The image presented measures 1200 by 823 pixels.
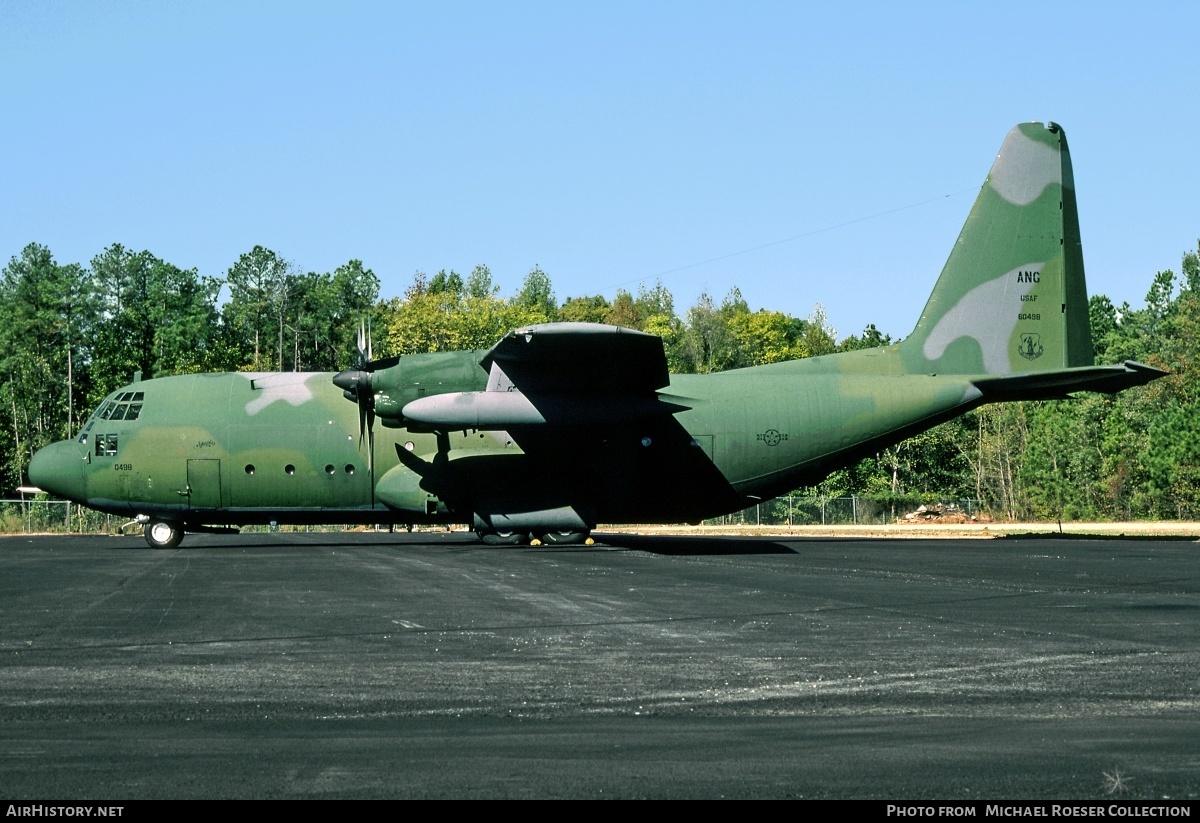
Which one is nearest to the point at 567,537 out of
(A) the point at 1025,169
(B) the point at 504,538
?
(B) the point at 504,538

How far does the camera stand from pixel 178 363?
310 ft

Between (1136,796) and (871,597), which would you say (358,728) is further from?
(871,597)

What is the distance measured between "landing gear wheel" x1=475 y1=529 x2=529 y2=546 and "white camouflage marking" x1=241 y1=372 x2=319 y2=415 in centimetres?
568

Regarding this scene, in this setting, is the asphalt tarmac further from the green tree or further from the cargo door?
the green tree

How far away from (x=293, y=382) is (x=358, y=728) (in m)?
24.8

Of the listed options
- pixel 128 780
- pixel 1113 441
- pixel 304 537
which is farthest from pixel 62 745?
pixel 1113 441

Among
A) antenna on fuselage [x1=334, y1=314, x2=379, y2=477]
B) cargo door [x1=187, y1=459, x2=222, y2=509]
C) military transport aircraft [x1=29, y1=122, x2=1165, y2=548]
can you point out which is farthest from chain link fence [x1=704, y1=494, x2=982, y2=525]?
cargo door [x1=187, y1=459, x2=222, y2=509]

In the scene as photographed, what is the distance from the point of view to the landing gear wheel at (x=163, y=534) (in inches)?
1246

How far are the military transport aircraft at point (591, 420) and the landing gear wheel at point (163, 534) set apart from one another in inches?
1.7

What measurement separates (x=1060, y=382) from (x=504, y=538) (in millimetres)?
14408

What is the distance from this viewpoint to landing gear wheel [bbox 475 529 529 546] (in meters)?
30.6

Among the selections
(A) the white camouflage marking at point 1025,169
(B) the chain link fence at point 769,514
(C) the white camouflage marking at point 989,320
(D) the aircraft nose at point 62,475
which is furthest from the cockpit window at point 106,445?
(B) the chain link fence at point 769,514

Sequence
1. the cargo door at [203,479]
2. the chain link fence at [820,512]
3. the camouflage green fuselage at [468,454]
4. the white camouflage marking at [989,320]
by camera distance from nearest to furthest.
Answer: the camouflage green fuselage at [468,454]
the cargo door at [203,479]
the white camouflage marking at [989,320]
the chain link fence at [820,512]

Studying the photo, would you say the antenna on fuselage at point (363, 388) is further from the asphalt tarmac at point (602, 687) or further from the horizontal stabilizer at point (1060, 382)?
the horizontal stabilizer at point (1060, 382)
